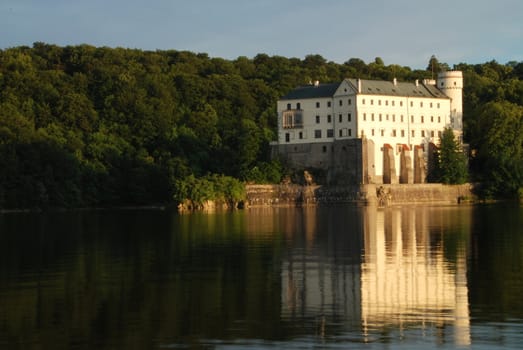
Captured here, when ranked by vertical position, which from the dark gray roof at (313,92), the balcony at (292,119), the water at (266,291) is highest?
the dark gray roof at (313,92)

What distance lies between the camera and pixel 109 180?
325ft

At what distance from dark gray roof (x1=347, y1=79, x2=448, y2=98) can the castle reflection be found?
46561 millimetres

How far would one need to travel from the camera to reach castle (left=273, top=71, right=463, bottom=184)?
9400 cm

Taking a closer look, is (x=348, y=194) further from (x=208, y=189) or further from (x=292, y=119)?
(x=208, y=189)

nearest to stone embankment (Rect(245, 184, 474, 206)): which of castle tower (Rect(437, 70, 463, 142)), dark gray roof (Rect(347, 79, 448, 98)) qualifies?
dark gray roof (Rect(347, 79, 448, 98))

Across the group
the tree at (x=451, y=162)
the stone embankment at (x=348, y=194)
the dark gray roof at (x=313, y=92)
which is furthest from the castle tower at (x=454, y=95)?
the dark gray roof at (x=313, y=92)

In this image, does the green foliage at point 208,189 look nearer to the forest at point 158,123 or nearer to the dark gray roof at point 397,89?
the forest at point 158,123

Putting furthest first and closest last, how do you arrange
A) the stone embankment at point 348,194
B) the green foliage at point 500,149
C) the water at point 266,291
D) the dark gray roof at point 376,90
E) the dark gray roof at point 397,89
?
the dark gray roof at point 376,90 → the dark gray roof at point 397,89 → the green foliage at point 500,149 → the stone embankment at point 348,194 → the water at point 266,291

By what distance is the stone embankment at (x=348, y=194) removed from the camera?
90.1m

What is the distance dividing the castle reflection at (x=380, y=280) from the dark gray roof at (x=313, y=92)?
47443 millimetres

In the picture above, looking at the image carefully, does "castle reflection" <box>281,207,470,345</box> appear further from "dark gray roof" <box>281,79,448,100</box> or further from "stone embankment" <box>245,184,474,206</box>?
"dark gray roof" <box>281,79,448,100</box>

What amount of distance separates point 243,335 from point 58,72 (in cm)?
10877

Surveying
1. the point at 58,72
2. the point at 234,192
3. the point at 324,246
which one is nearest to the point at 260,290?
the point at 324,246

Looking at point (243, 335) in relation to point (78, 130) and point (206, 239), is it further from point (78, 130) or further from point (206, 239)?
point (78, 130)
